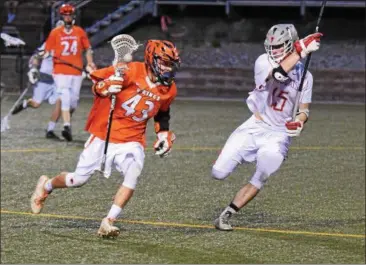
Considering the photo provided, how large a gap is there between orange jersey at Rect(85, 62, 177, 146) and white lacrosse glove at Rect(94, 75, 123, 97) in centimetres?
29

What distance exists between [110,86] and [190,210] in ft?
19.2

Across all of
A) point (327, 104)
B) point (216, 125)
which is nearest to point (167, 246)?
point (216, 125)

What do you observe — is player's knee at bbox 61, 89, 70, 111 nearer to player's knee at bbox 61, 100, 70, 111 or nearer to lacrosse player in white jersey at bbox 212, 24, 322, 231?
player's knee at bbox 61, 100, 70, 111

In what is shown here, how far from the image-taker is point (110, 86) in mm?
7391

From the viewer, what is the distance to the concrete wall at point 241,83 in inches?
1124

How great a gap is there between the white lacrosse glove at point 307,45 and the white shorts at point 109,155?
2.11 metres

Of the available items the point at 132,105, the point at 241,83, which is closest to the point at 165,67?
the point at 132,105

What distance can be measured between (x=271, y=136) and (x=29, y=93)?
63.7 ft

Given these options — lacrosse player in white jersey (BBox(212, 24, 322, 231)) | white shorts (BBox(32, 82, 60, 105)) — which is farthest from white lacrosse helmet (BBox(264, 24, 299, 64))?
white shorts (BBox(32, 82, 60, 105))

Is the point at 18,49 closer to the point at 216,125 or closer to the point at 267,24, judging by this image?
the point at 267,24

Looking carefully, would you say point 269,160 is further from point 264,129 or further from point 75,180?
point 75,180

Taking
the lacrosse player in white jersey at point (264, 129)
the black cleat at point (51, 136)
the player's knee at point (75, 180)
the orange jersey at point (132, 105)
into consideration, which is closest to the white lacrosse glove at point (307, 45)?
the orange jersey at point (132, 105)

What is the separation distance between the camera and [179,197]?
13922 mm

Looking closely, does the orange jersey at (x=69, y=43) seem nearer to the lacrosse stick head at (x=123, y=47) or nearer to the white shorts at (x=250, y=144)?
the white shorts at (x=250, y=144)
